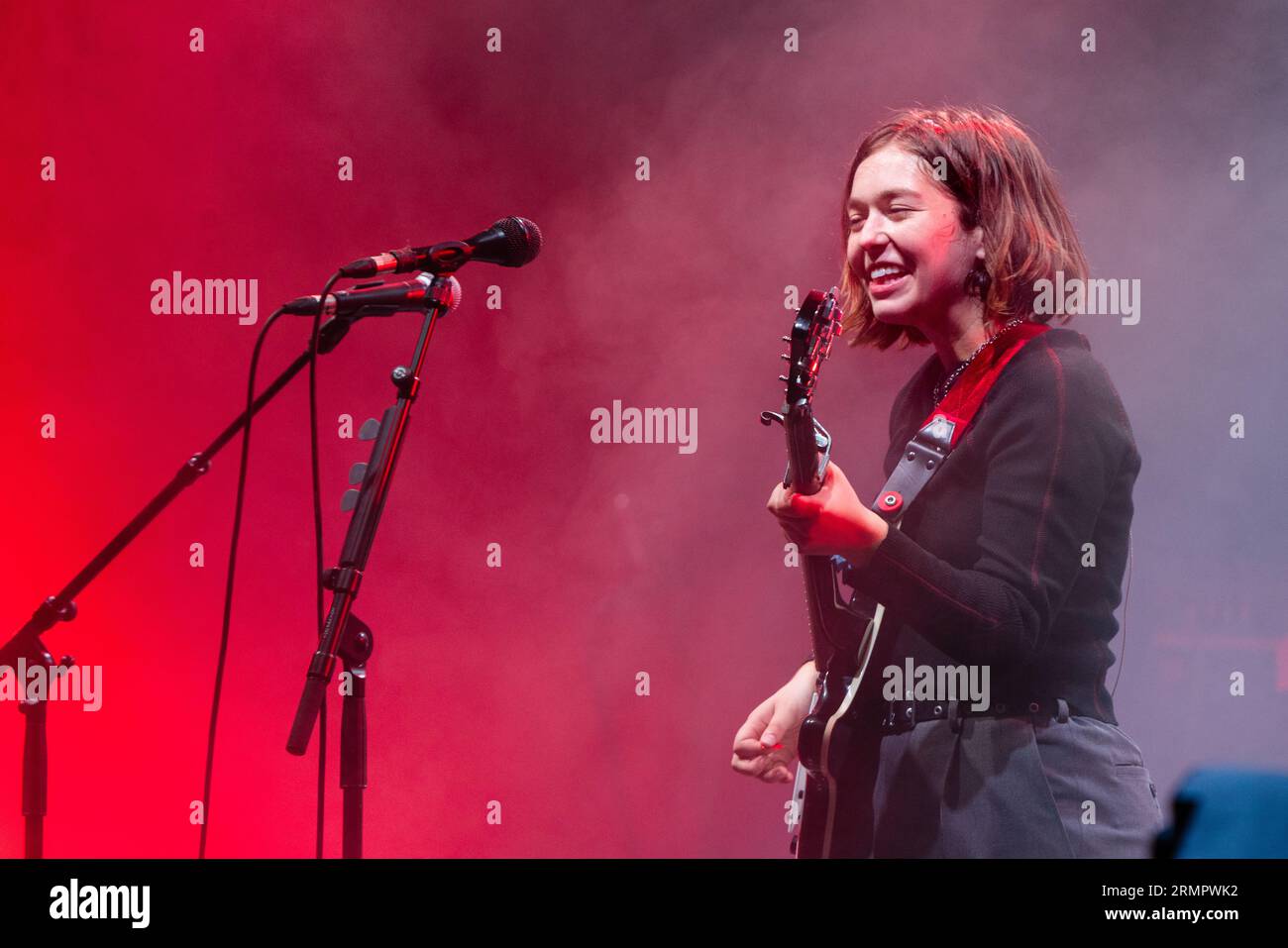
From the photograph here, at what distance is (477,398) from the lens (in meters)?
3.39

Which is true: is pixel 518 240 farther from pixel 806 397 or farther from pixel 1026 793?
pixel 1026 793

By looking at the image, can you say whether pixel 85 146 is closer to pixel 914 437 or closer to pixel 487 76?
pixel 487 76

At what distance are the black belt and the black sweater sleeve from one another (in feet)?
0.30

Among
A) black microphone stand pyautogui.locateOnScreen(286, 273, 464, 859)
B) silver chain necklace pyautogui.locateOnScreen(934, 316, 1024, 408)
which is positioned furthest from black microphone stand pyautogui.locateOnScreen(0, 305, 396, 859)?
silver chain necklace pyautogui.locateOnScreen(934, 316, 1024, 408)

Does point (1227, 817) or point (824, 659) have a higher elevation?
point (824, 659)

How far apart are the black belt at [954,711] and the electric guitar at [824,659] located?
4cm

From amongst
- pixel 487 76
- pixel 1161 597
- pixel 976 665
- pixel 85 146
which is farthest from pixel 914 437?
pixel 85 146

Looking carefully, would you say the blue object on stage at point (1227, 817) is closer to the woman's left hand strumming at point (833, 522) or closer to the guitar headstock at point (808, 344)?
the woman's left hand strumming at point (833, 522)

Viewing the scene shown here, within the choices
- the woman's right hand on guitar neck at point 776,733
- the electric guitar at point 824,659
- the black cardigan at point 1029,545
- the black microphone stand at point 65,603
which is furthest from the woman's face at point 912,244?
the black microphone stand at point 65,603

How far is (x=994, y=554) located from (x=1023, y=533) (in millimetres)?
53

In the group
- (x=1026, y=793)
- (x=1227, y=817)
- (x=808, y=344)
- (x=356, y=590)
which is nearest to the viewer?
(x=1227, y=817)

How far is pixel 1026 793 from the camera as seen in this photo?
5.64 feet

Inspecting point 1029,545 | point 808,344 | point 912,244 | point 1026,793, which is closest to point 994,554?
point 1029,545

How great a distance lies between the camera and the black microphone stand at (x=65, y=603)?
2061 millimetres
